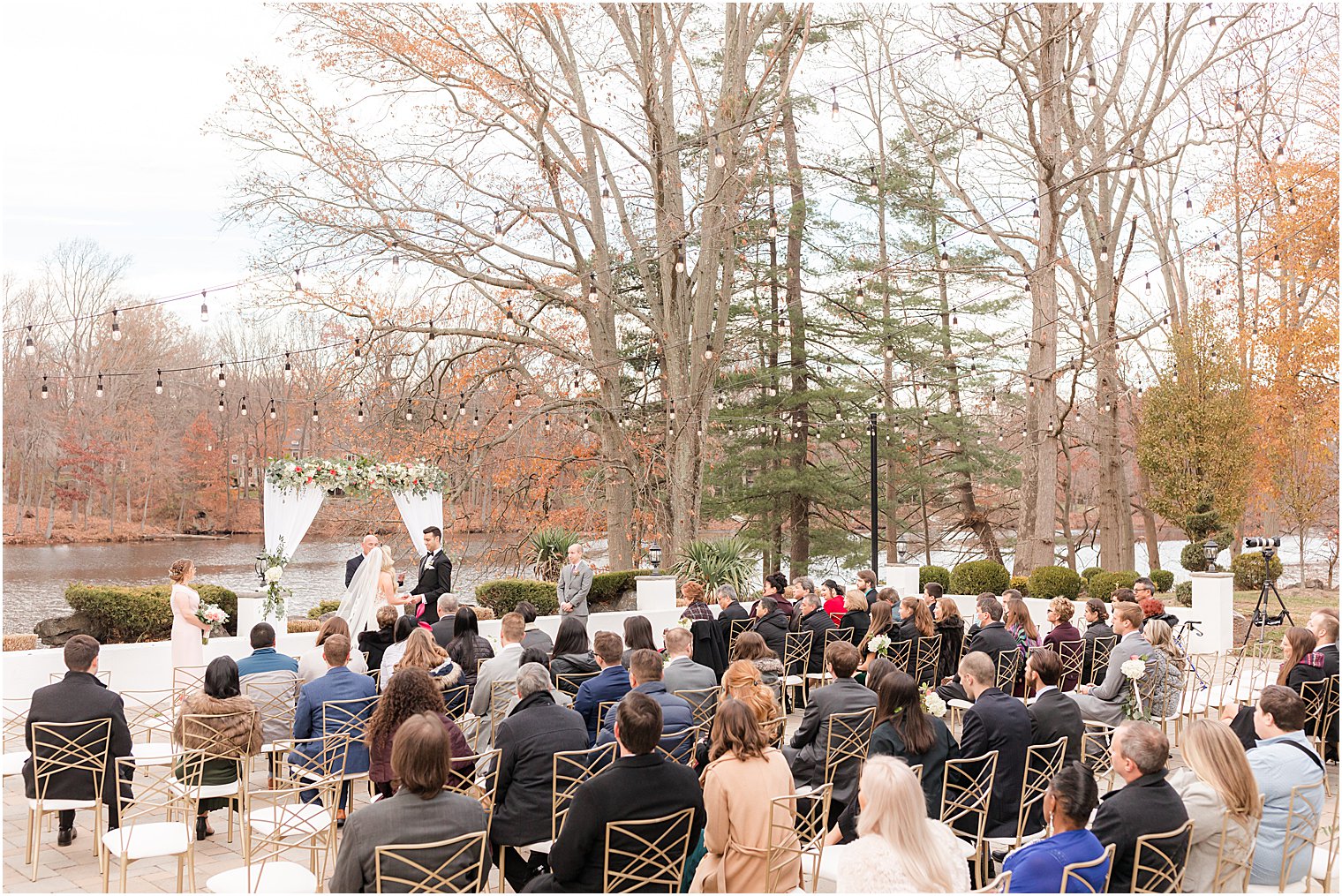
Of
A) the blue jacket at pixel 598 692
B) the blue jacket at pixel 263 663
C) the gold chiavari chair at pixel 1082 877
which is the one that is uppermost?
the blue jacket at pixel 263 663

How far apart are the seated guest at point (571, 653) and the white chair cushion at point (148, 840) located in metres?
2.52

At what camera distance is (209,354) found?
3581cm

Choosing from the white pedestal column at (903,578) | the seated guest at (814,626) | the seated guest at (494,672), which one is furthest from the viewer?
the white pedestal column at (903,578)

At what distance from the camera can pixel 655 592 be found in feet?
43.3

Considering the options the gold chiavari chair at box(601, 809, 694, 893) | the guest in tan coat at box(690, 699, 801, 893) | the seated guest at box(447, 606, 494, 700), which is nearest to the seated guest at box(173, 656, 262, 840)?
the seated guest at box(447, 606, 494, 700)

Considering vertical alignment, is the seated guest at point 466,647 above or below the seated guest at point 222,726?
above

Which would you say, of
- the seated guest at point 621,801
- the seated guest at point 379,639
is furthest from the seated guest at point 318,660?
the seated guest at point 621,801

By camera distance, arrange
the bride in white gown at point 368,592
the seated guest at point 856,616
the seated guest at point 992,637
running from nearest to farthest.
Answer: the seated guest at point 992,637
the seated guest at point 856,616
the bride in white gown at point 368,592

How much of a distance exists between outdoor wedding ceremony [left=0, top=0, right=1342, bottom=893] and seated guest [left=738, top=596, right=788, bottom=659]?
1.06 feet

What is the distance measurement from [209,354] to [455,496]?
78.1 ft

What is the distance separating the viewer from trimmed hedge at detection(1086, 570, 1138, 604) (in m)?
13.8

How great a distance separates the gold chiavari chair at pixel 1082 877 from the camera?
3199 millimetres

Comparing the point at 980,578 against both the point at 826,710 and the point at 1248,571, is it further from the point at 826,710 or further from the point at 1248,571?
the point at 826,710

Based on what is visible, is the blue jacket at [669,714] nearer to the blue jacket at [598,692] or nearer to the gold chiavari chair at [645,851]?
the blue jacket at [598,692]
